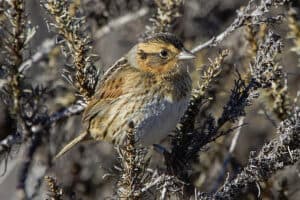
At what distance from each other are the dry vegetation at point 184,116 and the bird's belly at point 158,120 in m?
0.06

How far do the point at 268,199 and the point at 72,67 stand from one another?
4.20 ft

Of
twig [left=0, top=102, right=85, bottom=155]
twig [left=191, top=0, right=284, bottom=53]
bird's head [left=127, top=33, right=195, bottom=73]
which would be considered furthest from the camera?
bird's head [left=127, top=33, right=195, bottom=73]

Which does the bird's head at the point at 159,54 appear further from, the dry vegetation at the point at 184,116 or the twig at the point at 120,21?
the twig at the point at 120,21

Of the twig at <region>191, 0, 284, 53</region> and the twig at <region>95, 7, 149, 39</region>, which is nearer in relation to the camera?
the twig at <region>191, 0, 284, 53</region>

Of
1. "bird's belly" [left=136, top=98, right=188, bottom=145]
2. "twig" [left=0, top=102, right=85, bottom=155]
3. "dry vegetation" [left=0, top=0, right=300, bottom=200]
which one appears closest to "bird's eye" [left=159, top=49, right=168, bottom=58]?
"dry vegetation" [left=0, top=0, right=300, bottom=200]

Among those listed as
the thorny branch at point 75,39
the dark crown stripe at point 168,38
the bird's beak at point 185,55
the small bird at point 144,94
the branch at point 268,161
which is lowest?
the branch at point 268,161

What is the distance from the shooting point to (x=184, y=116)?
3.66 meters

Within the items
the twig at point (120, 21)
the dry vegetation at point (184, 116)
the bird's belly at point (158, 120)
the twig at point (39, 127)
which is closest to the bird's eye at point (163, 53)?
the dry vegetation at point (184, 116)

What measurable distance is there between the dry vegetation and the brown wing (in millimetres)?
82

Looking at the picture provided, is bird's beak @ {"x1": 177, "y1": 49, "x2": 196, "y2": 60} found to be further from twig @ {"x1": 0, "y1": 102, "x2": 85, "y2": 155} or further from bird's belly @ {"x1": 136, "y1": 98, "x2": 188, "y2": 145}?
twig @ {"x1": 0, "y1": 102, "x2": 85, "y2": 155}

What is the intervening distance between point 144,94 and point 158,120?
8.1 inches

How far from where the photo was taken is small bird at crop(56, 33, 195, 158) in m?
3.80

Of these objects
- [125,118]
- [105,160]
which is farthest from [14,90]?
[105,160]

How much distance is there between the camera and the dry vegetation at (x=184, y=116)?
312cm
